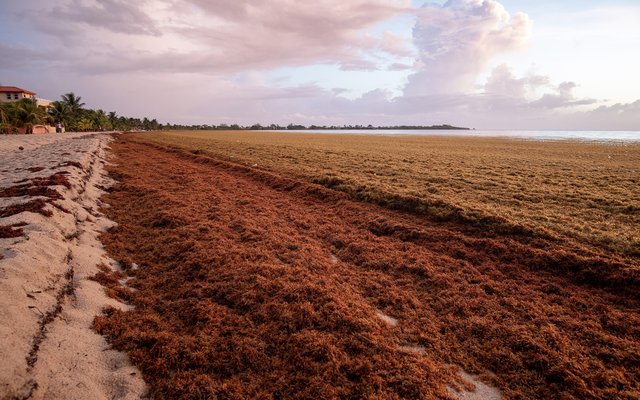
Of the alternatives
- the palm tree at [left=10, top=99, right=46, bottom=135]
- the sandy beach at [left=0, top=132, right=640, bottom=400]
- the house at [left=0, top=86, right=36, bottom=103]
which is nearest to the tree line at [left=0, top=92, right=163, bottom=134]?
the palm tree at [left=10, top=99, right=46, bottom=135]

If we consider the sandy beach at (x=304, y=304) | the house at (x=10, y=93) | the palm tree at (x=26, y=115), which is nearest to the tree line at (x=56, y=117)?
the palm tree at (x=26, y=115)

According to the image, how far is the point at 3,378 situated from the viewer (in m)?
3.88

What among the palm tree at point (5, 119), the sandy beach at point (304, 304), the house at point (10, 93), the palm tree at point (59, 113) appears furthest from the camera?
the house at point (10, 93)

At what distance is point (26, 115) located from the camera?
75.0 m

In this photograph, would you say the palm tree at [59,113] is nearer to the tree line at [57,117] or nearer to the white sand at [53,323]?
the tree line at [57,117]

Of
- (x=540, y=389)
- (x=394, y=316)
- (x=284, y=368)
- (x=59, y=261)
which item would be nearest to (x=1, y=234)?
(x=59, y=261)

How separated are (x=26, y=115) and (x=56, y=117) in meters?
25.9

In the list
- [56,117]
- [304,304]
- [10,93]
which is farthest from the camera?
[10,93]

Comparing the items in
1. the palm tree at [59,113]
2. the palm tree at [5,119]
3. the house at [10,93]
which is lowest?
the palm tree at [5,119]

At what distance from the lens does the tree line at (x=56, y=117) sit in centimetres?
7236

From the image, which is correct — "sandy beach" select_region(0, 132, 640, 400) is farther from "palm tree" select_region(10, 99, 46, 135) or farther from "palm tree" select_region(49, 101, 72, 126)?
"palm tree" select_region(49, 101, 72, 126)

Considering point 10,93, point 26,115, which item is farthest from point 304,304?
point 10,93

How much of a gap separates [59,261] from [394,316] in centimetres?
684

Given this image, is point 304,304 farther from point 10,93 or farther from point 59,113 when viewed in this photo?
point 10,93
